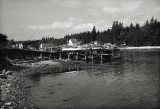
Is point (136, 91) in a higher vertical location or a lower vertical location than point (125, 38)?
lower

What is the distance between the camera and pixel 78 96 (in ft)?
64.0

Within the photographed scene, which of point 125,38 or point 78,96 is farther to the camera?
point 125,38

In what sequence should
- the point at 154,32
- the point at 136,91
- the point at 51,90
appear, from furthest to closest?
the point at 154,32, the point at 51,90, the point at 136,91

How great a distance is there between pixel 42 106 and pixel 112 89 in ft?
29.7

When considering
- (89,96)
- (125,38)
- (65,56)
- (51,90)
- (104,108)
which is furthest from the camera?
(125,38)

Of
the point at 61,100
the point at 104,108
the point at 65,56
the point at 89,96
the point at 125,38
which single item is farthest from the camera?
the point at 125,38

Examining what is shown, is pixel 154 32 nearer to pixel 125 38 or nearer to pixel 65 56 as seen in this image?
pixel 125 38

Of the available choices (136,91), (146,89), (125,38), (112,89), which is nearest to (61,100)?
(112,89)

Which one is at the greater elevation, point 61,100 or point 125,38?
point 125,38

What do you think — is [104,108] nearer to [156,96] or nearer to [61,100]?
[61,100]

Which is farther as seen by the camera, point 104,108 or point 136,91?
point 136,91

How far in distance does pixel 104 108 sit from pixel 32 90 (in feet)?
33.4

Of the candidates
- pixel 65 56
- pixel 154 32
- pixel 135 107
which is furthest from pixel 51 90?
pixel 154 32

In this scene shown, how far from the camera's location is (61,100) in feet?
60.0
